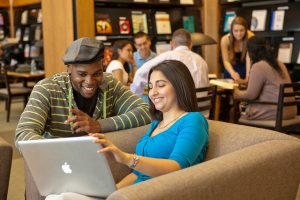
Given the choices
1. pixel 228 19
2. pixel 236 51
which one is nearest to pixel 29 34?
pixel 228 19

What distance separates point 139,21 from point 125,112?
3.77 metres

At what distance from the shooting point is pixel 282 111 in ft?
11.6

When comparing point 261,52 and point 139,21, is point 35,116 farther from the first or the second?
point 139,21

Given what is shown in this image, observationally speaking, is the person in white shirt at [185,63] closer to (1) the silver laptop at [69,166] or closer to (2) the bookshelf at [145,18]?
(2) the bookshelf at [145,18]

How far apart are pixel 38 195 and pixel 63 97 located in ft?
1.58

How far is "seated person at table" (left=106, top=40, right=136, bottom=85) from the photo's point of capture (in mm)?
4168

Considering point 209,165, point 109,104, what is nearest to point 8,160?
point 109,104

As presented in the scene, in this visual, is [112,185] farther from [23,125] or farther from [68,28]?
[68,28]

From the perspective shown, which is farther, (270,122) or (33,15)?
(33,15)

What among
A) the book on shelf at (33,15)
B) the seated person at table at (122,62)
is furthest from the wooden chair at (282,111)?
the book on shelf at (33,15)

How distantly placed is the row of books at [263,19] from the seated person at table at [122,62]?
1905 millimetres

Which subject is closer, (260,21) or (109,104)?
(109,104)

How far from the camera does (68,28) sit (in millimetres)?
4738

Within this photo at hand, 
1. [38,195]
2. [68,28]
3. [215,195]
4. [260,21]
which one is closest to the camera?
[215,195]
